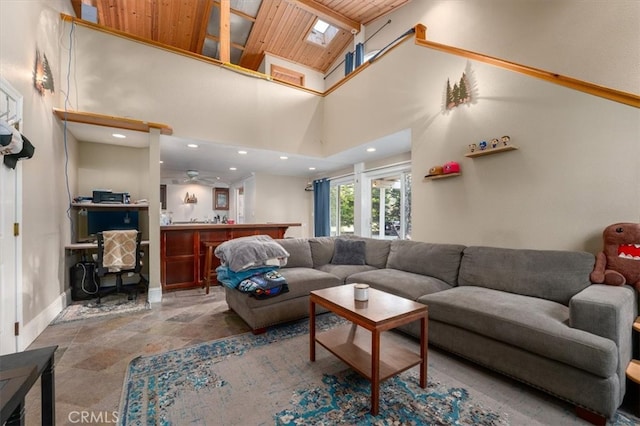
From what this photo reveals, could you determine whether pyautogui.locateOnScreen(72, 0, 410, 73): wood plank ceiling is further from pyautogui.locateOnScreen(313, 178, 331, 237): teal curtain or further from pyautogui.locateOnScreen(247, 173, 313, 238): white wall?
pyautogui.locateOnScreen(313, 178, 331, 237): teal curtain

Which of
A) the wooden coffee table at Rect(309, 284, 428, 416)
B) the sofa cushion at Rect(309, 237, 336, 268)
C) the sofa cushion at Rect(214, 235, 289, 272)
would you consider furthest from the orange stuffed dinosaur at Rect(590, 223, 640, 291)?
the sofa cushion at Rect(214, 235, 289, 272)

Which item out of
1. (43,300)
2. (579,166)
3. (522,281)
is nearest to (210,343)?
(43,300)

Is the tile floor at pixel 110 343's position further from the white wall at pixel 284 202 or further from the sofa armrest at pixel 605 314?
the white wall at pixel 284 202

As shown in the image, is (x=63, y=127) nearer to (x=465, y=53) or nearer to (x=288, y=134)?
(x=288, y=134)

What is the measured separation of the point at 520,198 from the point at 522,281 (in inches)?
34.4

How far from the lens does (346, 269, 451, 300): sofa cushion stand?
8.32 ft

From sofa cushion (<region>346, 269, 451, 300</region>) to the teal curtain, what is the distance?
3557mm

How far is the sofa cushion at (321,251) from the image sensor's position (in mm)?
3717

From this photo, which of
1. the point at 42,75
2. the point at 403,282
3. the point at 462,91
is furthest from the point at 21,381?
the point at 462,91

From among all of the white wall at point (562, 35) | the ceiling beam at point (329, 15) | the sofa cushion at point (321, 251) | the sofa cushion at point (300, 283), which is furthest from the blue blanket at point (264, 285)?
the ceiling beam at point (329, 15)

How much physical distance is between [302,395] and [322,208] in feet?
17.4

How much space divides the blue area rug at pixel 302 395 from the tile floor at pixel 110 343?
5.2 inches

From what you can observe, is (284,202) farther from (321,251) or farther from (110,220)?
(110,220)

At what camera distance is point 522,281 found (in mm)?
2271
